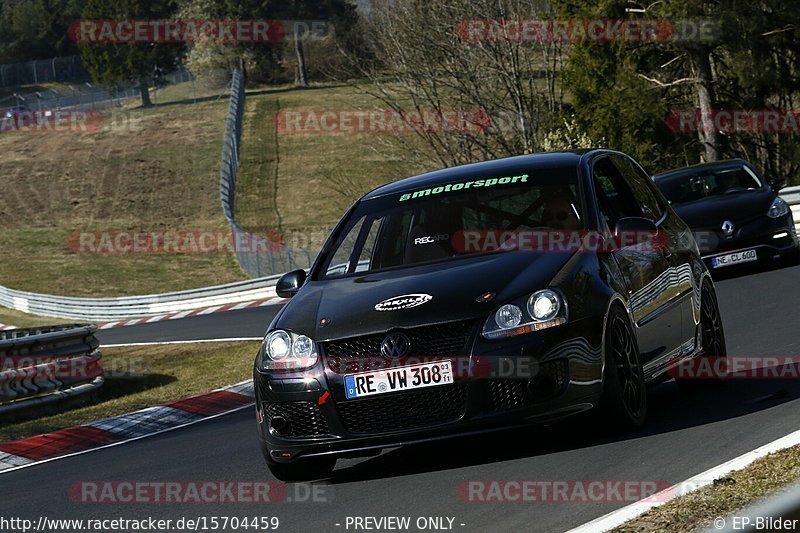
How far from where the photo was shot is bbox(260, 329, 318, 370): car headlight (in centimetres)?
650

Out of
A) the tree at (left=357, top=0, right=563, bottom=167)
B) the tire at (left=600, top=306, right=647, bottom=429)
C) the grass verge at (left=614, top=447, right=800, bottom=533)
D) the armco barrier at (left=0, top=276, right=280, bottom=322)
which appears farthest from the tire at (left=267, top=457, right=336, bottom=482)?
the tree at (left=357, top=0, right=563, bottom=167)

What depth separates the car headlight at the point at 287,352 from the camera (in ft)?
21.3

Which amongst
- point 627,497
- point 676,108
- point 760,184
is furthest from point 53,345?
point 676,108

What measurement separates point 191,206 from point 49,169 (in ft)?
40.8

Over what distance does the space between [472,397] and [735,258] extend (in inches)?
Answer: 427

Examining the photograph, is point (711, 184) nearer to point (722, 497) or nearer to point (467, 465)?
point (467, 465)

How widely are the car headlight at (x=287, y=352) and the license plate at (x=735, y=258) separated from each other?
35.1 feet

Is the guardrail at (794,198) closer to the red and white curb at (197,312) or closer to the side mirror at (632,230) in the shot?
the red and white curb at (197,312)

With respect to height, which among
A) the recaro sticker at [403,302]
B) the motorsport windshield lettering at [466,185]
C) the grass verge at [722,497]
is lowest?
the grass verge at [722,497]

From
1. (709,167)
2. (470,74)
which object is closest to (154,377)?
(709,167)

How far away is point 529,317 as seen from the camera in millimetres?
6332

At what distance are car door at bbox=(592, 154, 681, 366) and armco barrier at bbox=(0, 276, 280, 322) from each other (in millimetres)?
19810

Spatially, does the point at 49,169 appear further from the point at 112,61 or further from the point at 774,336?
the point at 774,336

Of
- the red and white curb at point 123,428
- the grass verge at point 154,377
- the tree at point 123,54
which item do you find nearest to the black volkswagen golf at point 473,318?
the red and white curb at point 123,428
